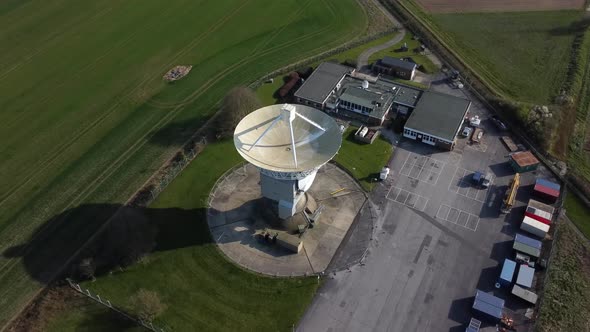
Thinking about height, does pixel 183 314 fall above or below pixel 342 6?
below

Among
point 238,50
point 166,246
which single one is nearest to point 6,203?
point 166,246

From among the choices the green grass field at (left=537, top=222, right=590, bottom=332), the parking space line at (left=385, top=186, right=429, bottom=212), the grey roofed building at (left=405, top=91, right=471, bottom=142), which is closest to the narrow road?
the grey roofed building at (left=405, top=91, right=471, bottom=142)

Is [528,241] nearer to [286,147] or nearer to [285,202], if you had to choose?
[285,202]

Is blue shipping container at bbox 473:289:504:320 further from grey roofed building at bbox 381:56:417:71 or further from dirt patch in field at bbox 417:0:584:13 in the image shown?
dirt patch in field at bbox 417:0:584:13

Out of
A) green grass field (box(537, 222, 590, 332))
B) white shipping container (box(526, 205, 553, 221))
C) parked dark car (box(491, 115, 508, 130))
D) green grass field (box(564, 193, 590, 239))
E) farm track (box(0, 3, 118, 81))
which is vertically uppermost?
farm track (box(0, 3, 118, 81))

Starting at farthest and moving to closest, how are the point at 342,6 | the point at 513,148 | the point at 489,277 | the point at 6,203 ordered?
1. the point at 342,6
2. the point at 513,148
3. the point at 6,203
4. the point at 489,277

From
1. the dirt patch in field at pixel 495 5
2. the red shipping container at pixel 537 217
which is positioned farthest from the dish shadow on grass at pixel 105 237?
the dirt patch in field at pixel 495 5

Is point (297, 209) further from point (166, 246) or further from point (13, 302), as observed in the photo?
point (13, 302)
